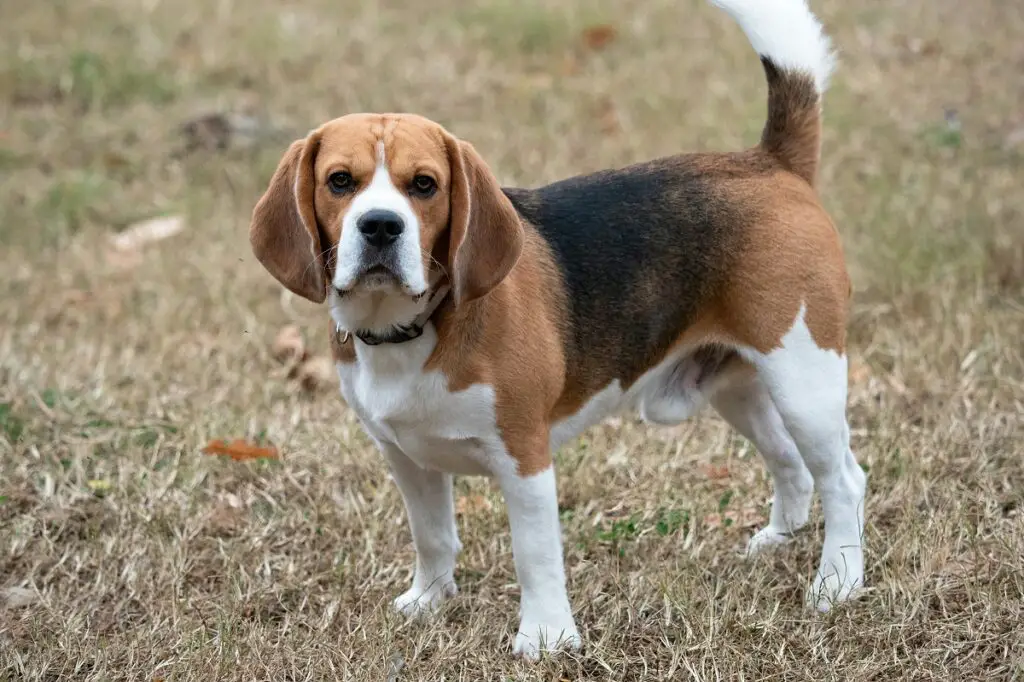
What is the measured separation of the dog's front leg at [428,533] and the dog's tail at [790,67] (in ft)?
4.95

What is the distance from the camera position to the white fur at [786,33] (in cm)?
414

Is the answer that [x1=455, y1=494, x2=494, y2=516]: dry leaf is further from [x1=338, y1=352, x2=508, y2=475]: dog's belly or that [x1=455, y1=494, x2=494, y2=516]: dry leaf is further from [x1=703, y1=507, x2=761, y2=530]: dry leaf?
[x1=338, y1=352, x2=508, y2=475]: dog's belly

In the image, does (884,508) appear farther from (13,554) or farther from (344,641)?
(13,554)

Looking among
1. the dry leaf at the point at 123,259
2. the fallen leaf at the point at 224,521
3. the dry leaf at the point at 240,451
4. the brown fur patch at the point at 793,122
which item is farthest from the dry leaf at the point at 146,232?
the brown fur patch at the point at 793,122

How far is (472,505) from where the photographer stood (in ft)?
16.1

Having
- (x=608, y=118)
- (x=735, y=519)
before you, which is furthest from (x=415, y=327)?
(x=608, y=118)

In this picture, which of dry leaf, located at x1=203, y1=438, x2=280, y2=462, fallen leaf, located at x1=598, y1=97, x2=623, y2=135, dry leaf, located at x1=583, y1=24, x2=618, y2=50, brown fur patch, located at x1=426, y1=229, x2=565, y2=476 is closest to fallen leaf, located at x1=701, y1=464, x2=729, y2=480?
brown fur patch, located at x1=426, y1=229, x2=565, y2=476

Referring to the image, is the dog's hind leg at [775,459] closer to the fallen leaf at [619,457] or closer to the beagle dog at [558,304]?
the beagle dog at [558,304]

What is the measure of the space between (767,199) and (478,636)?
5.24 feet

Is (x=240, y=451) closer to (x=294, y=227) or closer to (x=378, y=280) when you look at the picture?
(x=294, y=227)

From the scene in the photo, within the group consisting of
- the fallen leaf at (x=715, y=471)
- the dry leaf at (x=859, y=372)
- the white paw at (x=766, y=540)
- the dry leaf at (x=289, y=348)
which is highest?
the white paw at (x=766, y=540)

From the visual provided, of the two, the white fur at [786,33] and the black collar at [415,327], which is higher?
the white fur at [786,33]

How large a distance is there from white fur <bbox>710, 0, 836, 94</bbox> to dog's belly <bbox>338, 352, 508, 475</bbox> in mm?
1458

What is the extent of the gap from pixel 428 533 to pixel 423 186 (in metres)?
1.26
